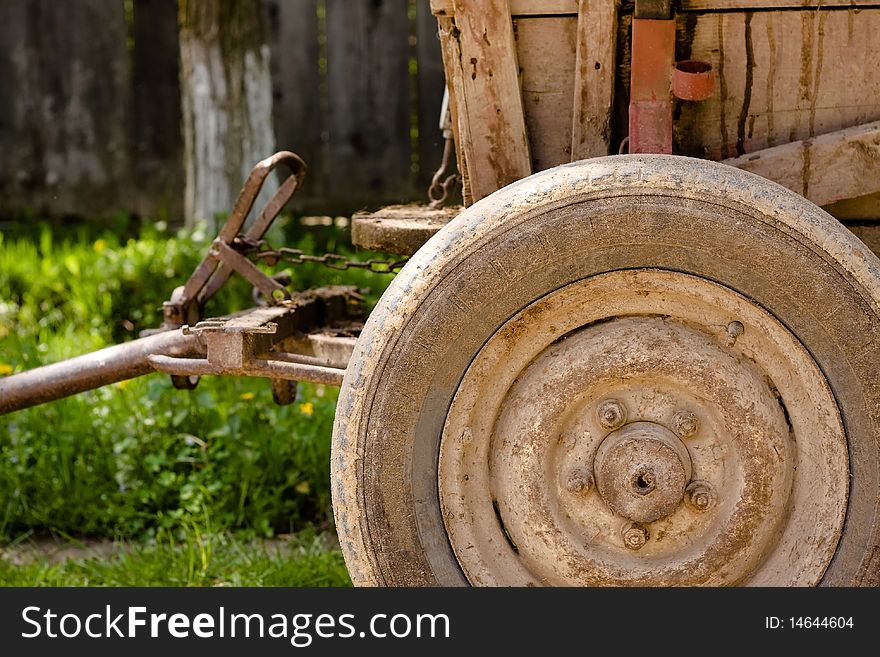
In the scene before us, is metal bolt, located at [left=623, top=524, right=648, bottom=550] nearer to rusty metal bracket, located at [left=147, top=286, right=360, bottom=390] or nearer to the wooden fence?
rusty metal bracket, located at [left=147, top=286, right=360, bottom=390]

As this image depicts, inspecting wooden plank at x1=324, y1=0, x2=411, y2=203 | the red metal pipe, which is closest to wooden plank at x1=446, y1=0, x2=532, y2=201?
the red metal pipe

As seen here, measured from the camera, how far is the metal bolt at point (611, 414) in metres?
1.96

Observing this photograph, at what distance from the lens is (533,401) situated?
6.51ft

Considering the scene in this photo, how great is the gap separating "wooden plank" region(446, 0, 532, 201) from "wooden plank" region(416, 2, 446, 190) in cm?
479

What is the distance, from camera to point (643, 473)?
1924 mm

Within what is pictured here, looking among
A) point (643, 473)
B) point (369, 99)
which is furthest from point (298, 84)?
point (643, 473)

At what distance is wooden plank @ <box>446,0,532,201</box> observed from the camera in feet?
7.13

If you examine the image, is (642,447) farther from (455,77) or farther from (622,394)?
(455,77)

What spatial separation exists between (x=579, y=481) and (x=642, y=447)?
0.12 meters

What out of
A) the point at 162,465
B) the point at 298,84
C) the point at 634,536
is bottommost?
the point at 162,465

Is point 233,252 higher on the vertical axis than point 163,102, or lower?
lower

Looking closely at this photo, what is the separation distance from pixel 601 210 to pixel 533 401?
0.36m

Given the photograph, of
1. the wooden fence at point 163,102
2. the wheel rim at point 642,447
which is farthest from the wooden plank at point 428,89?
the wheel rim at point 642,447
